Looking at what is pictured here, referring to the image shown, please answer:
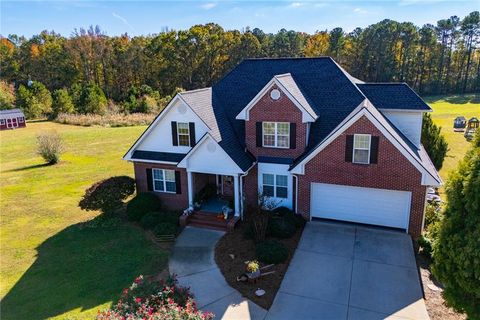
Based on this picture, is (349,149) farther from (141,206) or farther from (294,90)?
(141,206)

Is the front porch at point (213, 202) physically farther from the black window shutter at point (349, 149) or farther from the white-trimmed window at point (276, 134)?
the black window shutter at point (349, 149)

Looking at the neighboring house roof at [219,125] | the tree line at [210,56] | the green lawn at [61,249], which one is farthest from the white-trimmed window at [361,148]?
the tree line at [210,56]

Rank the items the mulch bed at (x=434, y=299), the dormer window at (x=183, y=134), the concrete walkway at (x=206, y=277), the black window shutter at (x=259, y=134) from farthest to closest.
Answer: the dormer window at (x=183, y=134), the black window shutter at (x=259, y=134), the concrete walkway at (x=206, y=277), the mulch bed at (x=434, y=299)

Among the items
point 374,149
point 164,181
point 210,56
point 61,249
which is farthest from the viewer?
point 210,56

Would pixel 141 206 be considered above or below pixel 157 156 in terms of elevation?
below

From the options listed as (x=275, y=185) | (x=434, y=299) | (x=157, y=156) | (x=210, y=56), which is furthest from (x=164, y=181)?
(x=210, y=56)

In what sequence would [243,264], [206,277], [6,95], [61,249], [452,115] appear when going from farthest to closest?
1. [6,95]
2. [452,115]
3. [61,249]
4. [243,264]
5. [206,277]

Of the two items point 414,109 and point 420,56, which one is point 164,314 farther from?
point 420,56

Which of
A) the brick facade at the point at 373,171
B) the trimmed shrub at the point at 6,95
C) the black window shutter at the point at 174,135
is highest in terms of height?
the trimmed shrub at the point at 6,95
